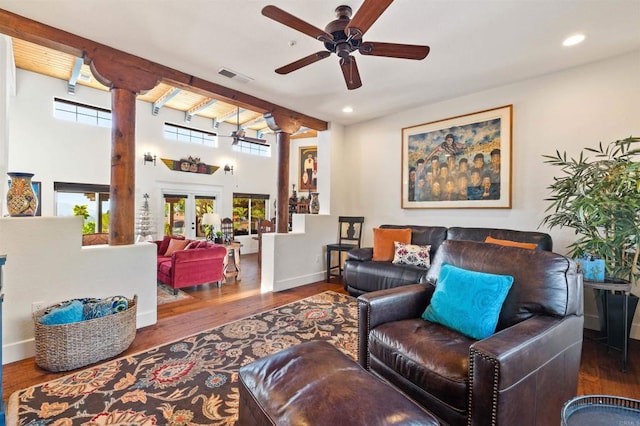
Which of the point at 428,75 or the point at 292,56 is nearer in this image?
the point at 292,56

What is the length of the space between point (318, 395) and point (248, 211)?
809cm

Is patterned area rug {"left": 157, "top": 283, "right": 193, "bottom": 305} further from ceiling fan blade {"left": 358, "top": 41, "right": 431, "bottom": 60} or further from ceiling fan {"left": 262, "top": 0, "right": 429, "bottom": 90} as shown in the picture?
ceiling fan blade {"left": 358, "top": 41, "right": 431, "bottom": 60}

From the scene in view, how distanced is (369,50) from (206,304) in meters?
3.50

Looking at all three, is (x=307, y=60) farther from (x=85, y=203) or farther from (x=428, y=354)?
(x=85, y=203)

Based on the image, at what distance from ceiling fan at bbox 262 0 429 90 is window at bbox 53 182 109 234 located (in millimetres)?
6039

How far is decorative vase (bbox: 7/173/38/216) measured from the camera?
2.31 meters

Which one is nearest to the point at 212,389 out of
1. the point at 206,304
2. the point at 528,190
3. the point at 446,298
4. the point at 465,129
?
the point at 446,298

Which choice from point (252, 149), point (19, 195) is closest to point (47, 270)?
point (19, 195)

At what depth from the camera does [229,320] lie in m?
3.18

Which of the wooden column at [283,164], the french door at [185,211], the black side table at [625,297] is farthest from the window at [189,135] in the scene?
the black side table at [625,297]

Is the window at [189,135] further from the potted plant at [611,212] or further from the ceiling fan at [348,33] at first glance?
the potted plant at [611,212]

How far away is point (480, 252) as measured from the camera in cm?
203

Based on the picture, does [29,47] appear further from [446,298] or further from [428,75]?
[446,298]

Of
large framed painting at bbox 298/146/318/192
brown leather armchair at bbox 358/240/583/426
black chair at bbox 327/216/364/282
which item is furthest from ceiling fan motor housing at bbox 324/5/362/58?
large framed painting at bbox 298/146/318/192
